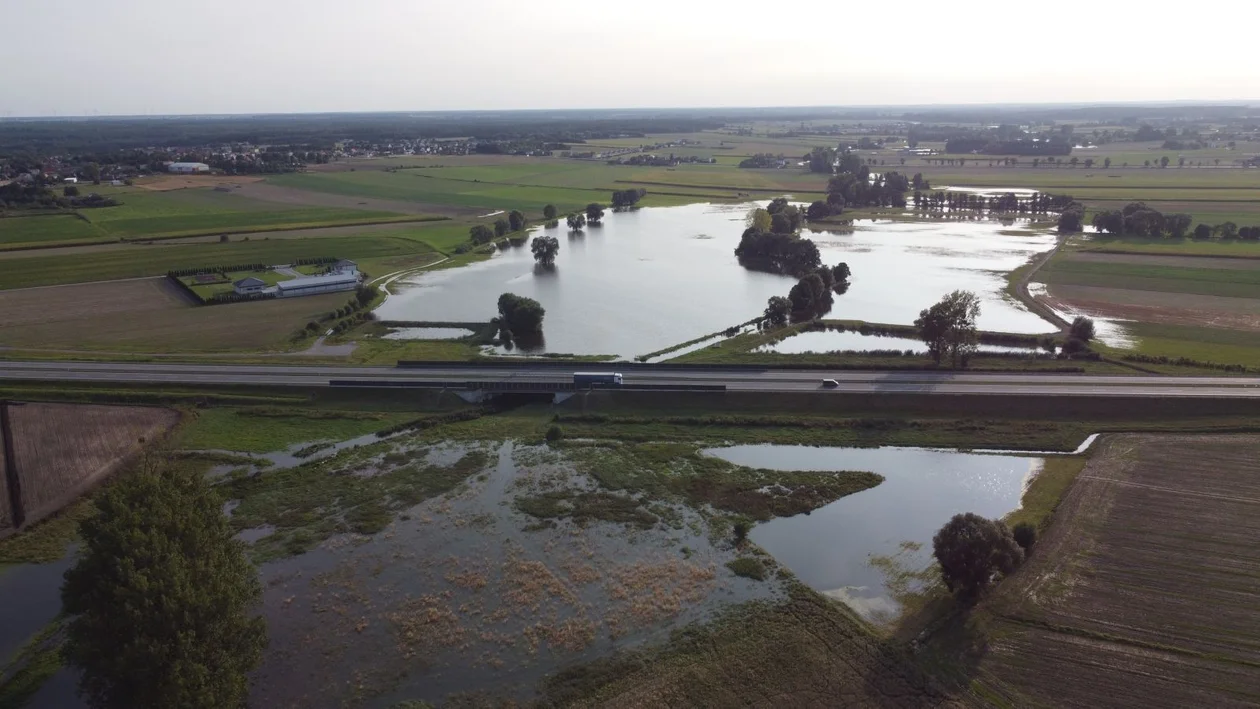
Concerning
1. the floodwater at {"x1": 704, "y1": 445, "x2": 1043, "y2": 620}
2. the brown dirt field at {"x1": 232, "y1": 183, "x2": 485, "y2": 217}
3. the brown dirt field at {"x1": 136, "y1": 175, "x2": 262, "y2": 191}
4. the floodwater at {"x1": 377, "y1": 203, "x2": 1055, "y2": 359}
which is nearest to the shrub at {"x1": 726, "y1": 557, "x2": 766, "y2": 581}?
the floodwater at {"x1": 704, "y1": 445, "x2": 1043, "y2": 620}

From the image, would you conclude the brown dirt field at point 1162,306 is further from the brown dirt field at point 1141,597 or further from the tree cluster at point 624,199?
the tree cluster at point 624,199

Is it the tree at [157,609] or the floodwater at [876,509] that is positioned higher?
the tree at [157,609]

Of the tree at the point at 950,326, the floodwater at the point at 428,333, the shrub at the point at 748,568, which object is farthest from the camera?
the floodwater at the point at 428,333

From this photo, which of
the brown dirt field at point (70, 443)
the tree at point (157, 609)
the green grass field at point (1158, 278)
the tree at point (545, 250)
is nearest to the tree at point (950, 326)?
the green grass field at point (1158, 278)

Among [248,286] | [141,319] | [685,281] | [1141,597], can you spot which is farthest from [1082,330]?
[141,319]

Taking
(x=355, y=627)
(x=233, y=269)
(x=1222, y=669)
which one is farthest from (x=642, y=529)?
(x=233, y=269)

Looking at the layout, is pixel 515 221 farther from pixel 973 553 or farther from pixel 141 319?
pixel 973 553
